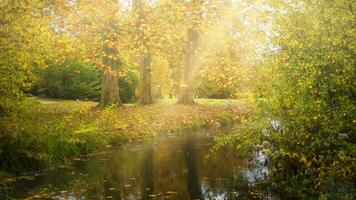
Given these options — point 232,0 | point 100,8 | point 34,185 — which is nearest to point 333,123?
point 34,185

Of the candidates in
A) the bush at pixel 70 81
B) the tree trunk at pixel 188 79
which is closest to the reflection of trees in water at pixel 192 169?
the tree trunk at pixel 188 79

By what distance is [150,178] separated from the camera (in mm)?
11242

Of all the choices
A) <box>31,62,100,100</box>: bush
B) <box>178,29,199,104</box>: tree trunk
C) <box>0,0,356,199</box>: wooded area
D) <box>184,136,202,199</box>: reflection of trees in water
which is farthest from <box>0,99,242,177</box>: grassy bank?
<box>31,62,100,100</box>: bush

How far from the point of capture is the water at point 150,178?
31.6 feet

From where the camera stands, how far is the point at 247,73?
1141 centimetres

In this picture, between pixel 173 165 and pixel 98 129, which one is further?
pixel 98 129

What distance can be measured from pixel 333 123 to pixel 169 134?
12.2 metres

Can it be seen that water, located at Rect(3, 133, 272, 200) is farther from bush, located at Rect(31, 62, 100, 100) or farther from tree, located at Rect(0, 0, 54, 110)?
bush, located at Rect(31, 62, 100, 100)

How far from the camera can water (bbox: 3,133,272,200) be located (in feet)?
31.6

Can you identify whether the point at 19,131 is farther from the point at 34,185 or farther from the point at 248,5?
the point at 248,5

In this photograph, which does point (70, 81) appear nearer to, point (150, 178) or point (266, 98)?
point (150, 178)

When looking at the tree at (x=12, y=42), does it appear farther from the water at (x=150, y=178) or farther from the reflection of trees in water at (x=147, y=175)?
the reflection of trees in water at (x=147, y=175)

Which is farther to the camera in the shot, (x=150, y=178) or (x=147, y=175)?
(x=147, y=175)

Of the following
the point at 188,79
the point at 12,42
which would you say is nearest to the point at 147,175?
the point at 12,42
